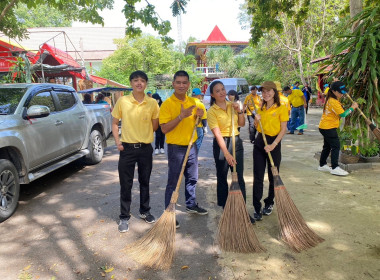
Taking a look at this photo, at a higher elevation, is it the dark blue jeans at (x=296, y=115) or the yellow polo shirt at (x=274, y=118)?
the yellow polo shirt at (x=274, y=118)

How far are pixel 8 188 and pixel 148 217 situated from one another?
6.43 ft

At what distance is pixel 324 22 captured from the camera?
63.7 ft

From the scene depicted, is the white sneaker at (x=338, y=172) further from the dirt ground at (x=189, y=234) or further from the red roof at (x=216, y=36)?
the red roof at (x=216, y=36)

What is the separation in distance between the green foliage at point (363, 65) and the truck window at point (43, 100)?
520 cm

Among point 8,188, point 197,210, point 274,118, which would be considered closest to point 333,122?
point 274,118

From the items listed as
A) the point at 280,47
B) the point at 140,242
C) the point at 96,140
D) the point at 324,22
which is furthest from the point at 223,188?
the point at 280,47

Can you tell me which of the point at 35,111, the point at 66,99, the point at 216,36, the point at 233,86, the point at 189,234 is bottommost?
the point at 189,234

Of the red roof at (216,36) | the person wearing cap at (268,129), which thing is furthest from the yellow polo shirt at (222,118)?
the red roof at (216,36)

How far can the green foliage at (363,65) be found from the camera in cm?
504

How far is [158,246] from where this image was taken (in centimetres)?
298

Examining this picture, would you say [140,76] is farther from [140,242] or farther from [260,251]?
[260,251]

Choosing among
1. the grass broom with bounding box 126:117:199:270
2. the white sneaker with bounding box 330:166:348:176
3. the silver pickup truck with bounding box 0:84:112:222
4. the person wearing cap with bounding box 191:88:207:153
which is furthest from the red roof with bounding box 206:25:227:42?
the grass broom with bounding box 126:117:199:270

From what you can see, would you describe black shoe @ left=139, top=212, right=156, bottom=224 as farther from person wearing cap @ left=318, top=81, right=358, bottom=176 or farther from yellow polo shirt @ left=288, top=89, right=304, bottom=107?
yellow polo shirt @ left=288, top=89, right=304, bottom=107

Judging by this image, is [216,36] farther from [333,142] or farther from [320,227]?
[320,227]
